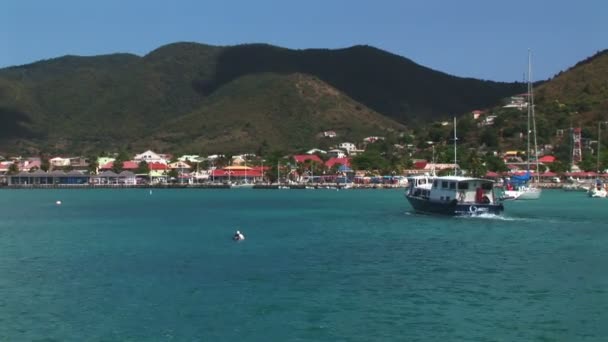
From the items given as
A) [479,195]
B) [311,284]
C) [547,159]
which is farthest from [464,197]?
[547,159]

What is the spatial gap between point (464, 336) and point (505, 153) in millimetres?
173245

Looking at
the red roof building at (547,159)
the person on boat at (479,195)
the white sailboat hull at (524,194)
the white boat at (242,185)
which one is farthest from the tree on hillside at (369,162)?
the person on boat at (479,195)

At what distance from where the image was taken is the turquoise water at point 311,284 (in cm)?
2636

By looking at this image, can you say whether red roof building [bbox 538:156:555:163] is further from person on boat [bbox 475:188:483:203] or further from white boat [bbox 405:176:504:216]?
person on boat [bbox 475:188:483:203]

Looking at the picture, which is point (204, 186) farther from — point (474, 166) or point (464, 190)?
point (464, 190)

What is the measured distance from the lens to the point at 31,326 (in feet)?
87.6

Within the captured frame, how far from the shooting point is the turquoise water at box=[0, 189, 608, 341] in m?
26.4

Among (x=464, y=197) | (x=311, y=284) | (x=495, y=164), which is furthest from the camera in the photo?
(x=495, y=164)

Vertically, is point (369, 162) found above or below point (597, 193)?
above

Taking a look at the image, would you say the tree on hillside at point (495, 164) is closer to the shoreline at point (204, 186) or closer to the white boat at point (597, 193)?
the shoreline at point (204, 186)

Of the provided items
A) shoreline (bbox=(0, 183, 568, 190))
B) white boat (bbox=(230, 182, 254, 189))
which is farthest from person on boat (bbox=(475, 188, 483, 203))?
white boat (bbox=(230, 182, 254, 189))

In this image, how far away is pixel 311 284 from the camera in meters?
34.3

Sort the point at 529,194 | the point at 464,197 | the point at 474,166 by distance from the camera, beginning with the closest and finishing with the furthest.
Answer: the point at 464,197 → the point at 529,194 → the point at 474,166

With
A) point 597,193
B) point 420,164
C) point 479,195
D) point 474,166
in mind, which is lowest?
point 597,193
